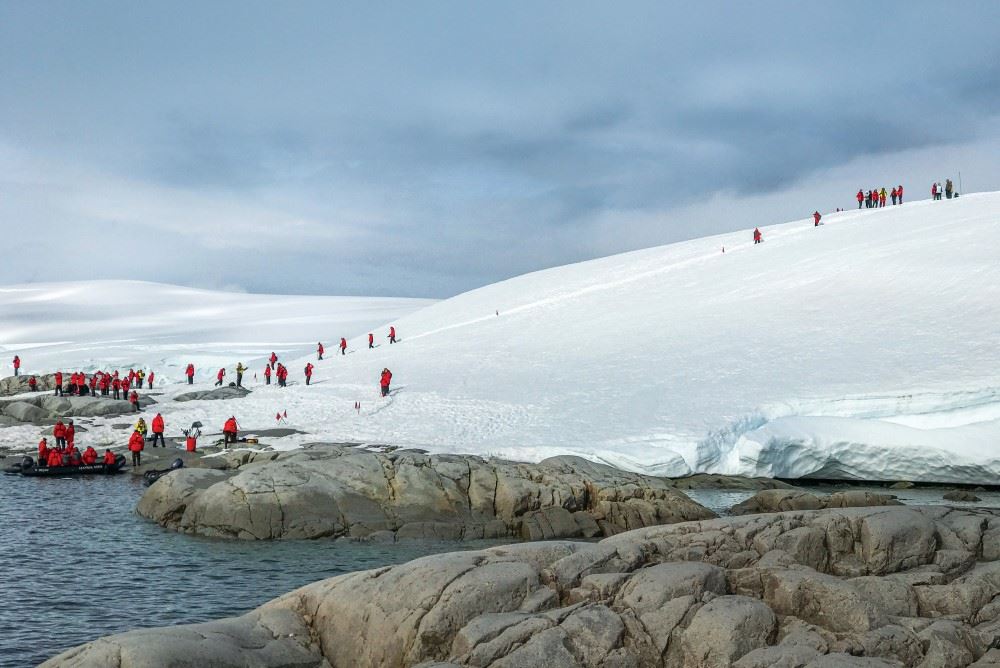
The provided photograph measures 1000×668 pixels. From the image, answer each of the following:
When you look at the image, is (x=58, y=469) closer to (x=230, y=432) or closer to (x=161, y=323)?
(x=230, y=432)

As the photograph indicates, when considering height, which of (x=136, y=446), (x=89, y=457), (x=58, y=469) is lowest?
(x=58, y=469)

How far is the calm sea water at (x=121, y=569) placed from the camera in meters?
15.4

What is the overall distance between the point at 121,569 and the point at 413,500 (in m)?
7.78

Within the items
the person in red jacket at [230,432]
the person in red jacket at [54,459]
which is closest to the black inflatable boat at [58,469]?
the person in red jacket at [54,459]

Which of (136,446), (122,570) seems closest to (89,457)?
(136,446)

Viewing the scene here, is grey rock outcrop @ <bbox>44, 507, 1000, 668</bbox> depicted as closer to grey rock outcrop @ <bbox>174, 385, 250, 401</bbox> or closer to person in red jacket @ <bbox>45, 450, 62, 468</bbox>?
person in red jacket @ <bbox>45, 450, 62, 468</bbox>

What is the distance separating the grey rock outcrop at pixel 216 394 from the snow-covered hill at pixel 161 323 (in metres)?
14.7

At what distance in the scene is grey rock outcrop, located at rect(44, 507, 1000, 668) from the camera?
32.9ft

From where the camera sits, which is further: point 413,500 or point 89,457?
point 89,457

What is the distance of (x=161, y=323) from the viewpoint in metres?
91.6

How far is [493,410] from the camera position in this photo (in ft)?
131

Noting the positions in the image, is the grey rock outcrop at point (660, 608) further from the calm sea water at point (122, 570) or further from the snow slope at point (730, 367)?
the snow slope at point (730, 367)

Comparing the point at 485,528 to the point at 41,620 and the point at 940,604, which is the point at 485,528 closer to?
the point at 41,620

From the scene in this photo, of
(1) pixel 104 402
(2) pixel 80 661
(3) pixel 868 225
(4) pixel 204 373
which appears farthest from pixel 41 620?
(3) pixel 868 225
